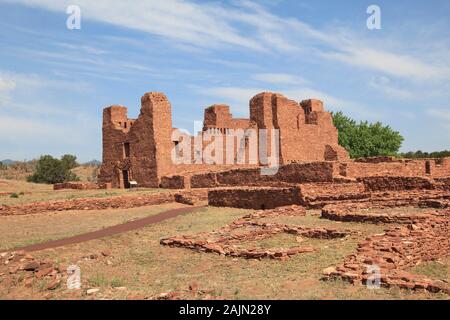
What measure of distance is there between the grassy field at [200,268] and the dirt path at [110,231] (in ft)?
1.55

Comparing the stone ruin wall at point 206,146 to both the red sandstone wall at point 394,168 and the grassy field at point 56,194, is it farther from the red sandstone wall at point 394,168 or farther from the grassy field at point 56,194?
the grassy field at point 56,194

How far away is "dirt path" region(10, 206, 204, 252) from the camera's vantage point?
1202 cm

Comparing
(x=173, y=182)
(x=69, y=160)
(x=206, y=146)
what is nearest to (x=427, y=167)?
(x=206, y=146)

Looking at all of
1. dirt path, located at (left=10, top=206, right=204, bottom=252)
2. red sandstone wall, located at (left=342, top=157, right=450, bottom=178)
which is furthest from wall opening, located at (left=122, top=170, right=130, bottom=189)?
red sandstone wall, located at (left=342, top=157, right=450, bottom=178)

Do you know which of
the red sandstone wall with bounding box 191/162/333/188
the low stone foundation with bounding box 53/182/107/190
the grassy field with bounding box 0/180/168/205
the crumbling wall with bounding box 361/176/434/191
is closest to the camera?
the crumbling wall with bounding box 361/176/434/191

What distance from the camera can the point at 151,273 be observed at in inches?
374

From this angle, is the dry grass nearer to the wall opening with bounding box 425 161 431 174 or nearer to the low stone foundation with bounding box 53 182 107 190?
the low stone foundation with bounding box 53 182 107 190

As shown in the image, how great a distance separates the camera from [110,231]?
14.4 meters

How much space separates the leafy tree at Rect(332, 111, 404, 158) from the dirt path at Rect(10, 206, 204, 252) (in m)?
32.9

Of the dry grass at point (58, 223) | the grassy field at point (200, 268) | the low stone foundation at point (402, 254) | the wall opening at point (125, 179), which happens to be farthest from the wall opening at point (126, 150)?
the low stone foundation at point (402, 254)

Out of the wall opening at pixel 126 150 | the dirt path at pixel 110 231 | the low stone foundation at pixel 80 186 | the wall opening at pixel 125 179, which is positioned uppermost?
the wall opening at pixel 126 150

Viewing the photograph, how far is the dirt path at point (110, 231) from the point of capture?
12.0m

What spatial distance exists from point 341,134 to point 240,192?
3218 centimetres
